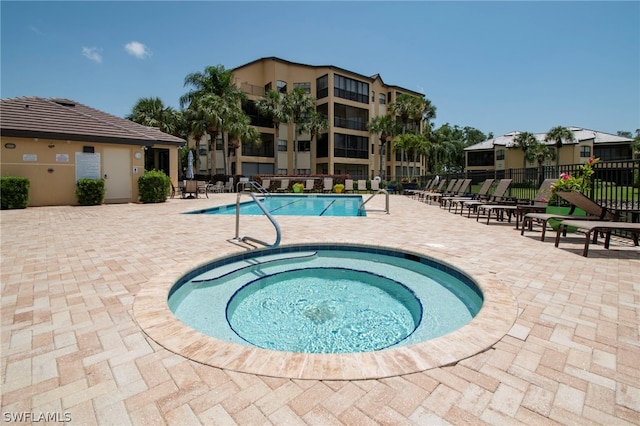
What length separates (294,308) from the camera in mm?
3746

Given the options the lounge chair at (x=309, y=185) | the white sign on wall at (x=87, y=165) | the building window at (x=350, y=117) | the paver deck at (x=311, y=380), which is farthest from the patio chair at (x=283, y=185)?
the paver deck at (x=311, y=380)

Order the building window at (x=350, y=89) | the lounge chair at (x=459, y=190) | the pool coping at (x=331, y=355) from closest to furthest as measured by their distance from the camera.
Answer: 1. the pool coping at (x=331, y=355)
2. the lounge chair at (x=459, y=190)
3. the building window at (x=350, y=89)

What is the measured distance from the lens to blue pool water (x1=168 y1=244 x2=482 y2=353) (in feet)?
10.2

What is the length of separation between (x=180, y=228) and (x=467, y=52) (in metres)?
15.3

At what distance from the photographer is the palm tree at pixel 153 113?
27469 millimetres

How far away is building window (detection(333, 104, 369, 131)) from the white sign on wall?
82.1 feet

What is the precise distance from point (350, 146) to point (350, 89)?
6.26 metres

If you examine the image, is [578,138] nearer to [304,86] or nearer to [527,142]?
[527,142]

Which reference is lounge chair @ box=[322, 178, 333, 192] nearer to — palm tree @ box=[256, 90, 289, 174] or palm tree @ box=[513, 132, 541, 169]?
palm tree @ box=[256, 90, 289, 174]

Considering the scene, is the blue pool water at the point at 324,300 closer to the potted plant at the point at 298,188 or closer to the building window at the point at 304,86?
the potted plant at the point at 298,188

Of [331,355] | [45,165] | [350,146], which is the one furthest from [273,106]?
[331,355]

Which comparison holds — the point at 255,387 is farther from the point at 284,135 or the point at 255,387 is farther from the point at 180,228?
the point at 284,135

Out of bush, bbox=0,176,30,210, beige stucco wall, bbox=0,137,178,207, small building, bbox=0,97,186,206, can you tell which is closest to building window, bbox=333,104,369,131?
small building, bbox=0,97,186,206

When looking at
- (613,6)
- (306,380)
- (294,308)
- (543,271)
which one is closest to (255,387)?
(306,380)
